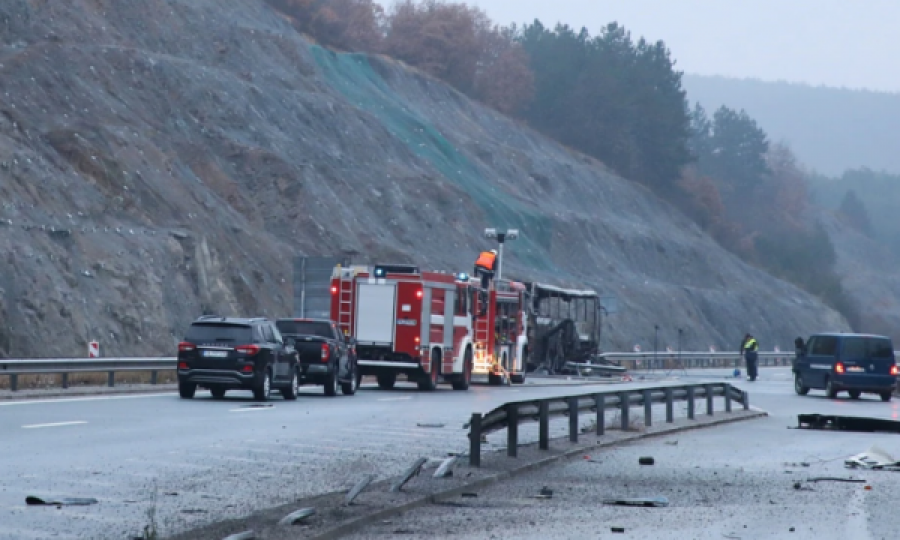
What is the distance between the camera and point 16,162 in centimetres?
4638

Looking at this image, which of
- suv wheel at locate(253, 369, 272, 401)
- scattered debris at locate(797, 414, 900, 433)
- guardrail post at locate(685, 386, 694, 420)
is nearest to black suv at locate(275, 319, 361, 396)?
suv wheel at locate(253, 369, 272, 401)

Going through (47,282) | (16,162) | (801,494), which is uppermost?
(16,162)

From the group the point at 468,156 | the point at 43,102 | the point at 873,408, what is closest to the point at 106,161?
the point at 43,102

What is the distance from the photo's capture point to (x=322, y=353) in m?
32.3

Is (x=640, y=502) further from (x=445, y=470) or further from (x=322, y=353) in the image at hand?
(x=322, y=353)

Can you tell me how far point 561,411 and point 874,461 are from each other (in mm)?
4016

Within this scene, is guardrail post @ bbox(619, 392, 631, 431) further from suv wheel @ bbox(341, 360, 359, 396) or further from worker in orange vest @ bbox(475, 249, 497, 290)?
worker in orange vest @ bbox(475, 249, 497, 290)

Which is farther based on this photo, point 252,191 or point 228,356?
point 252,191

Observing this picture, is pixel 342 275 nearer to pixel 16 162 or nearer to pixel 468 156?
pixel 16 162

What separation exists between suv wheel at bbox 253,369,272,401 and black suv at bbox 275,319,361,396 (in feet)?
7.98

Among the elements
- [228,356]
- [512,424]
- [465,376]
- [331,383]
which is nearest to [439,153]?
[465,376]

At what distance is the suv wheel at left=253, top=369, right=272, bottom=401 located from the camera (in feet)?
94.1

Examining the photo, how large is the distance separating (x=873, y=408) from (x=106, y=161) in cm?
2898

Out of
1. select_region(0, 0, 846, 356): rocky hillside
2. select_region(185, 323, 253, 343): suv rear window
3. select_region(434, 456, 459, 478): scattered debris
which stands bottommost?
select_region(434, 456, 459, 478): scattered debris
